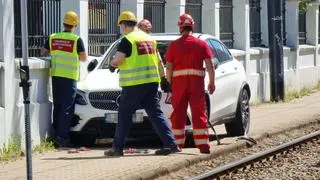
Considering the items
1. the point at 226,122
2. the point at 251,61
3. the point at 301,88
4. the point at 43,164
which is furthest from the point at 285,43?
the point at 43,164

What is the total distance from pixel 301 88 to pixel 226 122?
41.6 ft

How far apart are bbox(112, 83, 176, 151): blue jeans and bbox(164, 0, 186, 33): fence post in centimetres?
703

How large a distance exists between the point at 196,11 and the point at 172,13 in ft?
7.32

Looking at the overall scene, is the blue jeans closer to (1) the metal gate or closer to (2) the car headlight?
(2) the car headlight

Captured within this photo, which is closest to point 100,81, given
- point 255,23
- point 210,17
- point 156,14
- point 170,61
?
point 170,61

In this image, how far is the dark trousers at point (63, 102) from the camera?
43.9 ft

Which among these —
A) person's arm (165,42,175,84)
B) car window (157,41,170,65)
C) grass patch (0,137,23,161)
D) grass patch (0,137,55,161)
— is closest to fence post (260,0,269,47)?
car window (157,41,170,65)

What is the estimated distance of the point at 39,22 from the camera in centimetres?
1427

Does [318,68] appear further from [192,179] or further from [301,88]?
[192,179]

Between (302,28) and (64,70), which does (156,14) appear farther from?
(302,28)

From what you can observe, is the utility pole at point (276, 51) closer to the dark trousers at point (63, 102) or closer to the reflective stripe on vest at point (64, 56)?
the reflective stripe on vest at point (64, 56)

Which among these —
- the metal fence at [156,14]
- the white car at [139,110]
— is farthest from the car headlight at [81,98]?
the metal fence at [156,14]

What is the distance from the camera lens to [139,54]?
12.1 m

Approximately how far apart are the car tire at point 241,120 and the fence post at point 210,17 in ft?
19.9
